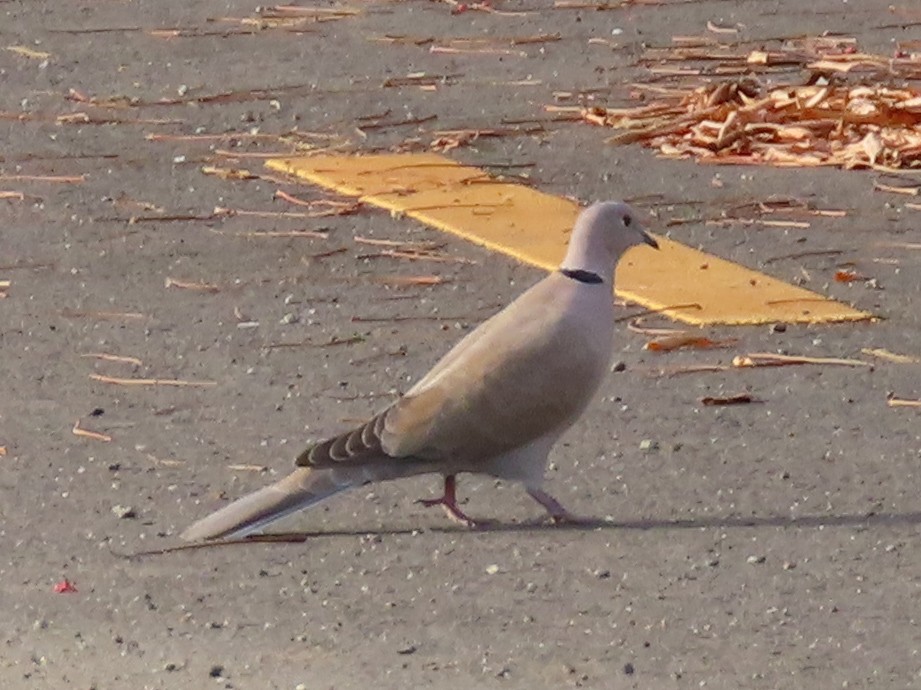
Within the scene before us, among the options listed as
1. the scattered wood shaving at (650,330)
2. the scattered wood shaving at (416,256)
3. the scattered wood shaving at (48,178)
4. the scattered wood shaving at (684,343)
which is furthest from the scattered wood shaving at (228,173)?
the scattered wood shaving at (684,343)

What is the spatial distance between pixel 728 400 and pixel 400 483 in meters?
1.00

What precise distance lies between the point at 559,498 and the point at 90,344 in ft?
6.96

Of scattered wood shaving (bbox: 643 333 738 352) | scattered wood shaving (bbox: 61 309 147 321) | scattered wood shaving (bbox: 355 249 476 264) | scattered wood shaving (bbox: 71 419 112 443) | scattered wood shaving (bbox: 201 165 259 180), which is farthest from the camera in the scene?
scattered wood shaving (bbox: 201 165 259 180)

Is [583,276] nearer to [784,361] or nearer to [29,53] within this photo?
[784,361]

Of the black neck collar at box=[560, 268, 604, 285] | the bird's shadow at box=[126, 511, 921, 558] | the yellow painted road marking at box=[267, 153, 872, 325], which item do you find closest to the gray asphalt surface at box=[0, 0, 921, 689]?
the bird's shadow at box=[126, 511, 921, 558]

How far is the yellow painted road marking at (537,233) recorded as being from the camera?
792 centimetres

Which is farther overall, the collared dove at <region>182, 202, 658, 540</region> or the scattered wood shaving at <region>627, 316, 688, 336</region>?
the scattered wood shaving at <region>627, 316, 688, 336</region>

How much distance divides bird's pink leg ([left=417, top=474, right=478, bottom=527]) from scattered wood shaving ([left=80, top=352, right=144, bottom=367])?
1610 millimetres

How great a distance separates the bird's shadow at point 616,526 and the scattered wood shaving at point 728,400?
0.94 metres

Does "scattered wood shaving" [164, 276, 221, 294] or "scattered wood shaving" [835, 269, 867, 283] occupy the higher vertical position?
"scattered wood shaving" [835, 269, 867, 283]

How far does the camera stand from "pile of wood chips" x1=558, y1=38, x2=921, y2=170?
977 cm

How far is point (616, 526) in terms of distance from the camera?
6.06m

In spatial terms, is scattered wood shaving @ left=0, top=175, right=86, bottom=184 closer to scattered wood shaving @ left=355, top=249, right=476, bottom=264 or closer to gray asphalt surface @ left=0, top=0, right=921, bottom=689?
gray asphalt surface @ left=0, top=0, right=921, bottom=689

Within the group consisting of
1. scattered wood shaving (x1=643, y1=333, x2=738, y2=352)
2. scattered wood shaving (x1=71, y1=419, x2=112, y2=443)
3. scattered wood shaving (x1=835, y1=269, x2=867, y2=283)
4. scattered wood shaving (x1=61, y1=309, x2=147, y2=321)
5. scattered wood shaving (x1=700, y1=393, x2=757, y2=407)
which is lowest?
scattered wood shaving (x1=61, y1=309, x2=147, y2=321)
